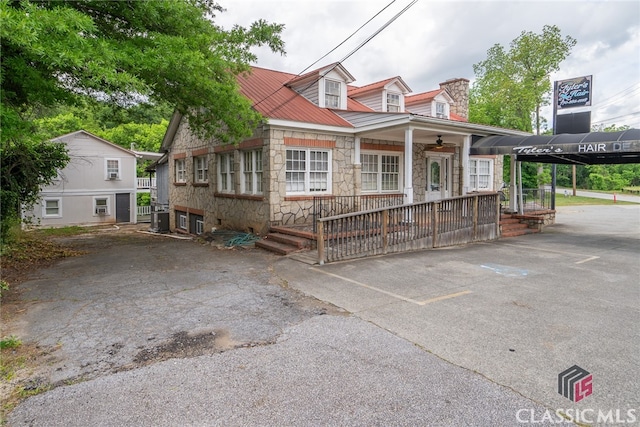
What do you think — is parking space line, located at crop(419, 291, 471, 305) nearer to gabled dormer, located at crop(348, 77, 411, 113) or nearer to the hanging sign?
gabled dormer, located at crop(348, 77, 411, 113)

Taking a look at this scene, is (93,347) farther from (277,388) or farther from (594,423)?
(594,423)

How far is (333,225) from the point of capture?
891cm

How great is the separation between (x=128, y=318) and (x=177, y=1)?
5.84 m

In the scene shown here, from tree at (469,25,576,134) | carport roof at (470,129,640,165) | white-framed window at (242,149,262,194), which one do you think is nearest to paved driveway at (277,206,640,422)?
carport roof at (470,129,640,165)

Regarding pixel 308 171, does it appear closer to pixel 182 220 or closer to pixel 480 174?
pixel 182 220

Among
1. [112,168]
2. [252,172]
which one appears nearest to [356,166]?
[252,172]

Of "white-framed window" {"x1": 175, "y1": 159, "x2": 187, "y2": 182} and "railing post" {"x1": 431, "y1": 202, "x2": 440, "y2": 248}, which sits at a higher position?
"white-framed window" {"x1": 175, "y1": 159, "x2": 187, "y2": 182}

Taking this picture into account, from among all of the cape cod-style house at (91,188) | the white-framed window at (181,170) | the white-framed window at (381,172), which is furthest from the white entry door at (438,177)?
the cape cod-style house at (91,188)

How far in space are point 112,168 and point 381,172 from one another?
19847 millimetres

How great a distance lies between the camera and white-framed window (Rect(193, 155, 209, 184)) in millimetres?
15664

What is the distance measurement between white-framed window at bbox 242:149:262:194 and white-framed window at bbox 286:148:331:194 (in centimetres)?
110

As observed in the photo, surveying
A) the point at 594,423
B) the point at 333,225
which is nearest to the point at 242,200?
the point at 333,225

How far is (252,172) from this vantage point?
40.3 feet

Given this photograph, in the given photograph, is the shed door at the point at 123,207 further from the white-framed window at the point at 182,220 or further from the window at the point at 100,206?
the white-framed window at the point at 182,220
